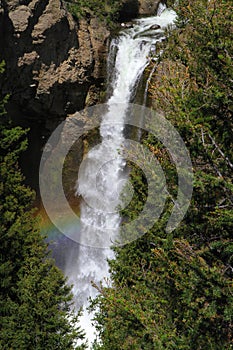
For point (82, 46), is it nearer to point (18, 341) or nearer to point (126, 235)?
point (126, 235)

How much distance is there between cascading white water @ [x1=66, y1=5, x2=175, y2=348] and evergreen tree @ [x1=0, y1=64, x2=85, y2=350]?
7.05 meters

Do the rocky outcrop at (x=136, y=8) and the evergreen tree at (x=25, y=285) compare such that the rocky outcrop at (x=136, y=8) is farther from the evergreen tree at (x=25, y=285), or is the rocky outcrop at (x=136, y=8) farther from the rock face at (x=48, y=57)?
the evergreen tree at (x=25, y=285)

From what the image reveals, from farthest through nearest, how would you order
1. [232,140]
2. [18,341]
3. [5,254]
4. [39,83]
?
[39,83], [5,254], [18,341], [232,140]

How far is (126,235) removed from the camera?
10594 millimetres

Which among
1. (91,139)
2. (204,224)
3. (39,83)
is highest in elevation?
(204,224)

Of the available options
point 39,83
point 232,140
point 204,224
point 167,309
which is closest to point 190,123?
point 232,140

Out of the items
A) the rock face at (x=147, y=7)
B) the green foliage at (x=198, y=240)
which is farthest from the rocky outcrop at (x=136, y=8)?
the green foliage at (x=198, y=240)

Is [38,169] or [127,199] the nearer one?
[127,199]

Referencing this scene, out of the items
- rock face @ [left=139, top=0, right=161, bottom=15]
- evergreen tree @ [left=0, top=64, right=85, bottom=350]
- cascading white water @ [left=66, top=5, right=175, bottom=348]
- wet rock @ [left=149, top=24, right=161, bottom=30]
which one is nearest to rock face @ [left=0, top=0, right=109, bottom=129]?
cascading white water @ [left=66, top=5, right=175, bottom=348]

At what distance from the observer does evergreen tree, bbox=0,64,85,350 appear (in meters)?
8.92

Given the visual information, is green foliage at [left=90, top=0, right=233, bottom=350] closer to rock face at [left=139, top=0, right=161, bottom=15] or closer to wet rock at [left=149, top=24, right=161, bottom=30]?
wet rock at [left=149, top=24, right=161, bottom=30]

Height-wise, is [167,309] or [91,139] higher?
[167,309]

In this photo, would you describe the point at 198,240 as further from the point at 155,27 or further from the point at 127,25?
the point at 127,25

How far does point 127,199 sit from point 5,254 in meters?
4.05
